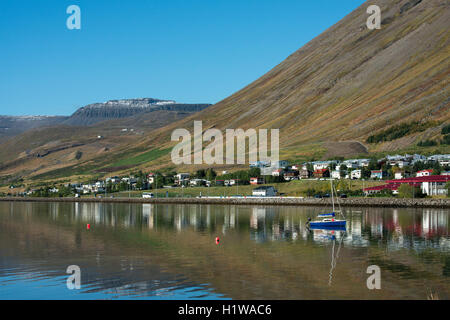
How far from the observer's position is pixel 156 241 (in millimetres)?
64188

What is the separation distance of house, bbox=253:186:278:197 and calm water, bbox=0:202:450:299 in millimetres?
88979

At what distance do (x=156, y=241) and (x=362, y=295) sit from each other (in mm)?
33036

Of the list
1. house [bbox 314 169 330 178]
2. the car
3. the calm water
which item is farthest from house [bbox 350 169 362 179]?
the calm water

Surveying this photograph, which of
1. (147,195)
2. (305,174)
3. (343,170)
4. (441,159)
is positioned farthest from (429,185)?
(147,195)

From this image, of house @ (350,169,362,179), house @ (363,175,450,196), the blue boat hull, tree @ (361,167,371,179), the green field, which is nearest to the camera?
the blue boat hull

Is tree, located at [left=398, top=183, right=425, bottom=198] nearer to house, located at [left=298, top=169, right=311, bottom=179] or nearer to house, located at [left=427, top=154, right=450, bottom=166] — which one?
house, located at [left=427, top=154, right=450, bottom=166]

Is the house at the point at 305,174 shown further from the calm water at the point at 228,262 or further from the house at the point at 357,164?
the calm water at the point at 228,262

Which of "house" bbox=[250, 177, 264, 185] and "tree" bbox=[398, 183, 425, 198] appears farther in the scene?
"house" bbox=[250, 177, 264, 185]

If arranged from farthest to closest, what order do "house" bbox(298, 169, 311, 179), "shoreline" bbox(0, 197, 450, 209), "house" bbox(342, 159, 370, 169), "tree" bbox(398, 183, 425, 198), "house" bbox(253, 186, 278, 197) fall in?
1. "house" bbox(298, 169, 311, 179)
2. "house" bbox(342, 159, 370, 169)
3. "house" bbox(253, 186, 278, 197)
4. "tree" bbox(398, 183, 425, 198)
5. "shoreline" bbox(0, 197, 450, 209)

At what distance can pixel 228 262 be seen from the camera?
157 feet

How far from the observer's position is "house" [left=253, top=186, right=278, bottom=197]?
16900 cm
